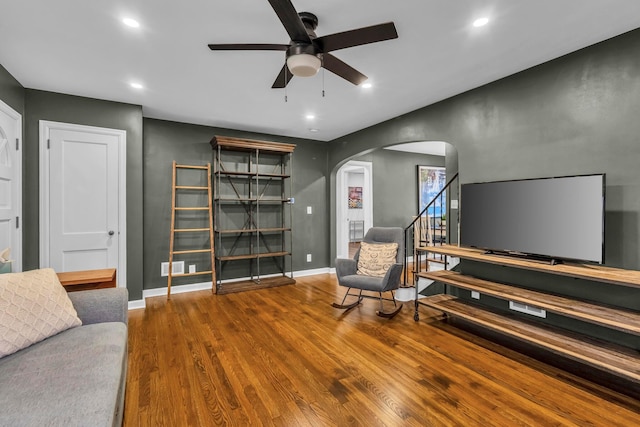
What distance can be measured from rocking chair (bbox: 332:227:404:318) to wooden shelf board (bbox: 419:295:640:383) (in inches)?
25.8

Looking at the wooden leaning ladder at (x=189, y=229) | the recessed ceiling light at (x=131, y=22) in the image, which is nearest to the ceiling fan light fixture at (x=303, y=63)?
the recessed ceiling light at (x=131, y=22)

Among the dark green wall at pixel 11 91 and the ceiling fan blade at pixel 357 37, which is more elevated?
the dark green wall at pixel 11 91

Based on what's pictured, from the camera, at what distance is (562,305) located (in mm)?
2328

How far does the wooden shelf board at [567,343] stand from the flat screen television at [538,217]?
1.97 ft

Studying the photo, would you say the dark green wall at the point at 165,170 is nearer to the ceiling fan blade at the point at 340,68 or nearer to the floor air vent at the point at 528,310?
the ceiling fan blade at the point at 340,68

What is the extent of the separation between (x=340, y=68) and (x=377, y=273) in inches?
95.3

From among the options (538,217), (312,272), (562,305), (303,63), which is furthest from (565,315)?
(312,272)

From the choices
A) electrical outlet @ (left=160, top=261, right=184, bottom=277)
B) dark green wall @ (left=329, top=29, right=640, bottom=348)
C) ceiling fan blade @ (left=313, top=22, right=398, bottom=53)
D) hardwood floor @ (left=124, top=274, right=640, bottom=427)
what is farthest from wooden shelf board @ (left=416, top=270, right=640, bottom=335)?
electrical outlet @ (left=160, top=261, right=184, bottom=277)

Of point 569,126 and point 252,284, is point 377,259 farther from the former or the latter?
point 569,126

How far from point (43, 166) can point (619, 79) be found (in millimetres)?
5400

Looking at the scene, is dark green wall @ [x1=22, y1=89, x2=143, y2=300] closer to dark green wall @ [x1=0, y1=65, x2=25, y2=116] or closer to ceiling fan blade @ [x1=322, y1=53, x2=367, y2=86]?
dark green wall @ [x1=0, y1=65, x2=25, y2=116]

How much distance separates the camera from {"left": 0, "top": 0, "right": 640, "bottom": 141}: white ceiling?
79.7 inches

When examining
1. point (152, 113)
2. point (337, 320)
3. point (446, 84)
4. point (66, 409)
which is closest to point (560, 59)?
point (446, 84)

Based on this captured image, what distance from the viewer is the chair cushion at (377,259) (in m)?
3.78
